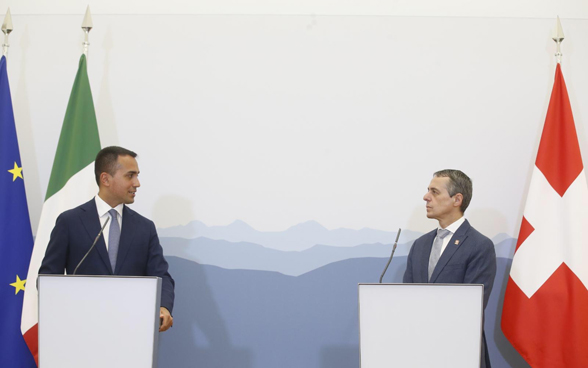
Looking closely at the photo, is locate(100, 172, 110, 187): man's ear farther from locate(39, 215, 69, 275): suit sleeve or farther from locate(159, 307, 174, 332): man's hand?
locate(159, 307, 174, 332): man's hand

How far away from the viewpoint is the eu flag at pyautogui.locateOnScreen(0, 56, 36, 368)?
3453 millimetres

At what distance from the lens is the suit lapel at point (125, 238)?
2.96m

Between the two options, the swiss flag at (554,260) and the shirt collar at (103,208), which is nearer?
the shirt collar at (103,208)

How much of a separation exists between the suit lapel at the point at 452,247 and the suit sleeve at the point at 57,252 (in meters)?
1.76

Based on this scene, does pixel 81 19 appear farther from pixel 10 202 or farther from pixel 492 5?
pixel 492 5

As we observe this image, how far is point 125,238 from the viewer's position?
9.86 feet

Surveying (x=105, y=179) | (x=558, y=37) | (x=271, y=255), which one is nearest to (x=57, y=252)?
(x=105, y=179)

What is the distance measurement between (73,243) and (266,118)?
4.83 ft

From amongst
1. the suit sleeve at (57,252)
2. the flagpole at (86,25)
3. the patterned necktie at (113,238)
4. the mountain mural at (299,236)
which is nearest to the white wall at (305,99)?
the mountain mural at (299,236)

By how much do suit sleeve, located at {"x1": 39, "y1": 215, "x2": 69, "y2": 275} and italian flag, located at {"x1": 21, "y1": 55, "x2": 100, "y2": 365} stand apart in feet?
2.19

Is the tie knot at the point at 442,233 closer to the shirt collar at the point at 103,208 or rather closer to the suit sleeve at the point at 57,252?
the shirt collar at the point at 103,208

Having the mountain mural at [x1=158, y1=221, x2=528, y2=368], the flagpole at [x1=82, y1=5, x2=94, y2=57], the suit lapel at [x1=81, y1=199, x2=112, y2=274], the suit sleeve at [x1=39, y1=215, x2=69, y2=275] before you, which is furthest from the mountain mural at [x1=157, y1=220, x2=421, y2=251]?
the flagpole at [x1=82, y1=5, x2=94, y2=57]

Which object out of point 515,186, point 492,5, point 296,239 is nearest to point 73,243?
point 296,239

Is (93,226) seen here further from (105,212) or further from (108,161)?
(108,161)
